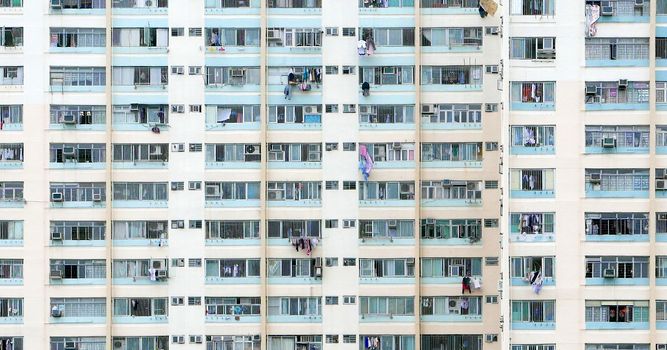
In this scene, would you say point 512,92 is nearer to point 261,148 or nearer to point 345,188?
point 345,188

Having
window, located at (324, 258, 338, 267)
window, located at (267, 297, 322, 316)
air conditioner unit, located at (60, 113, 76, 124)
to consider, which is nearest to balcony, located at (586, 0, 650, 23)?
window, located at (324, 258, 338, 267)

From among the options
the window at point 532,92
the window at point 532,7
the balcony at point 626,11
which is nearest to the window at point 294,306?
the window at point 532,92

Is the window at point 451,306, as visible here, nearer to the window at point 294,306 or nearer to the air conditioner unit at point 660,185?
the window at point 294,306

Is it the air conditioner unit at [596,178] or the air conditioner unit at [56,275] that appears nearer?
the air conditioner unit at [596,178]

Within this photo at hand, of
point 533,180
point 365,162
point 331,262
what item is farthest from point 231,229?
point 533,180

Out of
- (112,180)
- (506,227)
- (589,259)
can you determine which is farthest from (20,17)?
(589,259)

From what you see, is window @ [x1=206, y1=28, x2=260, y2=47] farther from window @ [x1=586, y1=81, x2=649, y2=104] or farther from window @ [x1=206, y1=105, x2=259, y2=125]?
window @ [x1=586, y1=81, x2=649, y2=104]

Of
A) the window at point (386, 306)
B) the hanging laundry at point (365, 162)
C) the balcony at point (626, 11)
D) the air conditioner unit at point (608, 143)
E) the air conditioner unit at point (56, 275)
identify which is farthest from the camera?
the window at point (386, 306)

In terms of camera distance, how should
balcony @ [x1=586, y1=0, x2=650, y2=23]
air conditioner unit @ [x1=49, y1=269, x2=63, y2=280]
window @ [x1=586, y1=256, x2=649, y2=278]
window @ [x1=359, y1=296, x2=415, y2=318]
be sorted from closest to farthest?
window @ [x1=586, y1=256, x2=649, y2=278] → balcony @ [x1=586, y1=0, x2=650, y2=23] → air conditioner unit @ [x1=49, y1=269, x2=63, y2=280] → window @ [x1=359, y1=296, x2=415, y2=318]
